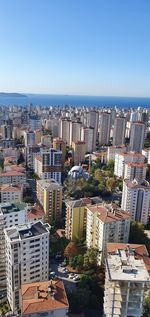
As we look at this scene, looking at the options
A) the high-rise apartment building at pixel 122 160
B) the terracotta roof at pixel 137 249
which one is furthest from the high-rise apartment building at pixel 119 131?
the terracotta roof at pixel 137 249

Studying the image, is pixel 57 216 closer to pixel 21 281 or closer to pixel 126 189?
pixel 126 189

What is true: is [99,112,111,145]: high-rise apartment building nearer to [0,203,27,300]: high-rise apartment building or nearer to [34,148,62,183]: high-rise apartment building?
[34,148,62,183]: high-rise apartment building

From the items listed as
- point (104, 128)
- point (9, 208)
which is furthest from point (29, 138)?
point (9, 208)

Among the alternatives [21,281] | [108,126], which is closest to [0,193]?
[21,281]

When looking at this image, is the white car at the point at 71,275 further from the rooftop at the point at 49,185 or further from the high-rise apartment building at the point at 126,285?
the rooftop at the point at 49,185

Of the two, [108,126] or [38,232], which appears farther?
[108,126]
